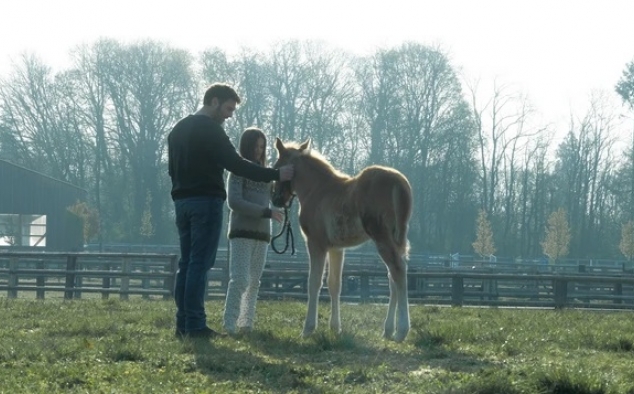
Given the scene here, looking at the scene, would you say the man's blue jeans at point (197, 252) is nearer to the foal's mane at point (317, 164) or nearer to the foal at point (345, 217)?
the foal at point (345, 217)

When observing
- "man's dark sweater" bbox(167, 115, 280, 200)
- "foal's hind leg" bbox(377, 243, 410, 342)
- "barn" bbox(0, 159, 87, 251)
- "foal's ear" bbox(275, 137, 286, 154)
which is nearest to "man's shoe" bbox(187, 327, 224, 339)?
"man's dark sweater" bbox(167, 115, 280, 200)

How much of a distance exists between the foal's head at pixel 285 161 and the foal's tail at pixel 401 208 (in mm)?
1434

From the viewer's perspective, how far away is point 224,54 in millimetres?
65500

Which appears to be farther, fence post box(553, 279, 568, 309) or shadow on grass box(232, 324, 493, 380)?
fence post box(553, 279, 568, 309)

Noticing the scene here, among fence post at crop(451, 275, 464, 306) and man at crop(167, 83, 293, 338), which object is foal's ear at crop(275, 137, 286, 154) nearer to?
man at crop(167, 83, 293, 338)

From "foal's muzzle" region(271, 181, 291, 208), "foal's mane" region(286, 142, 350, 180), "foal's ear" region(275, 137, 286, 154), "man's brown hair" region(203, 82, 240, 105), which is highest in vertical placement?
"man's brown hair" region(203, 82, 240, 105)

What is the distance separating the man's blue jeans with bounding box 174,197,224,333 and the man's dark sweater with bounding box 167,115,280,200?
Result: 101 mm

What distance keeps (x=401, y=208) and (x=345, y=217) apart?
23.4 inches

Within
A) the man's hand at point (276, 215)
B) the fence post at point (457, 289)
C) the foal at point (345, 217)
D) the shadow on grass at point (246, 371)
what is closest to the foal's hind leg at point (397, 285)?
the foal at point (345, 217)

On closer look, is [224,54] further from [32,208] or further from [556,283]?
[556,283]

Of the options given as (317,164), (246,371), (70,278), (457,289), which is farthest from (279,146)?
(70,278)

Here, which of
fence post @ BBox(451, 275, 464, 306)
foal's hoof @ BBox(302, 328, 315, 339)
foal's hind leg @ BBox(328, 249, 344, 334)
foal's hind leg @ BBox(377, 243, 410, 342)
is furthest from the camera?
fence post @ BBox(451, 275, 464, 306)

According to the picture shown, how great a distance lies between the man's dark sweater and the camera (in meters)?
9.90

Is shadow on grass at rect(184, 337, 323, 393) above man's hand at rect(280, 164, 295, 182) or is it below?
below
